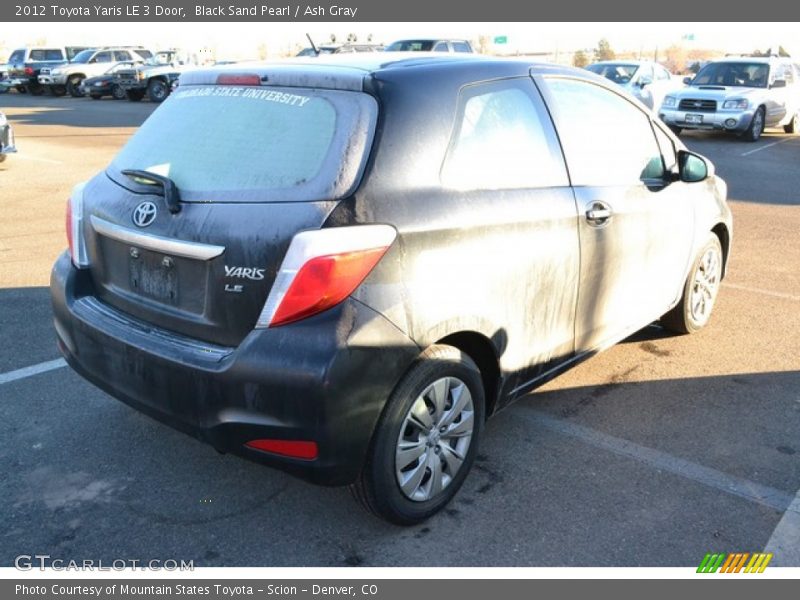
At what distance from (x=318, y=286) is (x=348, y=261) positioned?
0.14 m

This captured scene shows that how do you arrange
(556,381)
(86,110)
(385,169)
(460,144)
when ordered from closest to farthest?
(385,169), (460,144), (556,381), (86,110)

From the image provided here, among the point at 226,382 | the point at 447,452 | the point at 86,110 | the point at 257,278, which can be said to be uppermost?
the point at 257,278

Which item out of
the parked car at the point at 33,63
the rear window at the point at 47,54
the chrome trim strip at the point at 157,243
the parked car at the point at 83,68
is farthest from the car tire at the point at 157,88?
the chrome trim strip at the point at 157,243

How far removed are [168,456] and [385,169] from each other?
5.82 ft

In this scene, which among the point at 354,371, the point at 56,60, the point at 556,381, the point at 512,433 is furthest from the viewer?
the point at 56,60

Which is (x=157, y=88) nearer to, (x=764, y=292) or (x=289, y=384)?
(x=764, y=292)

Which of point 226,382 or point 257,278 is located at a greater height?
Result: point 257,278

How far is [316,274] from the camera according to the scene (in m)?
2.63

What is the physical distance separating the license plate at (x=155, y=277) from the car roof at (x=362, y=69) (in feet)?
2.80

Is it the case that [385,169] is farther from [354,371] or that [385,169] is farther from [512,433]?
[512,433]

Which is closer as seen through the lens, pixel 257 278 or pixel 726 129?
pixel 257 278

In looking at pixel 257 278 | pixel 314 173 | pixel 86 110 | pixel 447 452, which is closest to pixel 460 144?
pixel 314 173

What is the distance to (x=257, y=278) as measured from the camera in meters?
2.72

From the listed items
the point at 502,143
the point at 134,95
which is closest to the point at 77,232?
the point at 502,143
